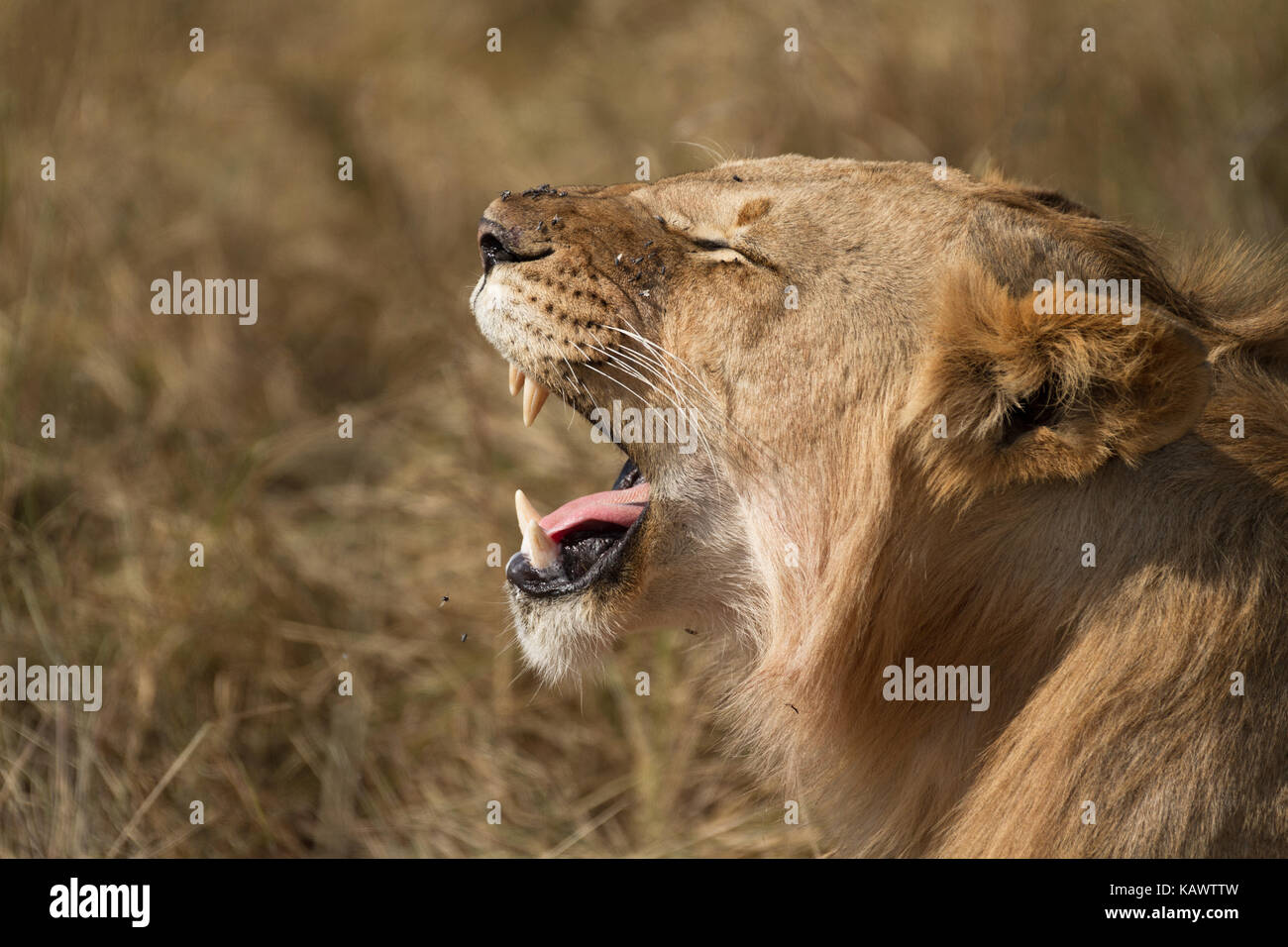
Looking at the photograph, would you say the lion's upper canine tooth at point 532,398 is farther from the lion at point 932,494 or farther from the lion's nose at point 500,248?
the lion's nose at point 500,248

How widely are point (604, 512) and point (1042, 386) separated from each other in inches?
47.7

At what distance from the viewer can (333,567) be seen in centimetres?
551

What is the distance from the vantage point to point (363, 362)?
7.49 m

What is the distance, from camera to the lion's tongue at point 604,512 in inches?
137

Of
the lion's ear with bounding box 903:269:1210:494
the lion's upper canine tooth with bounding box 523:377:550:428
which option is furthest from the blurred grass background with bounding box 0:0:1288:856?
the lion's ear with bounding box 903:269:1210:494

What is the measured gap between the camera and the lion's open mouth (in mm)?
3367

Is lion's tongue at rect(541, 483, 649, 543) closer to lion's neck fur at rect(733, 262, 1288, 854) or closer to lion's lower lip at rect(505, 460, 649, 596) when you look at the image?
Result: lion's lower lip at rect(505, 460, 649, 596)

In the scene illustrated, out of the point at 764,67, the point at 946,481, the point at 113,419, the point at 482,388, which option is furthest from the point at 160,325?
the point at 946,481

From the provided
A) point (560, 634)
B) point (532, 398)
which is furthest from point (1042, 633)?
point (532, 398)

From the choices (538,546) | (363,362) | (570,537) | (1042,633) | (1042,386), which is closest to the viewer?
(1042,386)

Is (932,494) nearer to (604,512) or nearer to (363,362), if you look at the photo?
(604,512)

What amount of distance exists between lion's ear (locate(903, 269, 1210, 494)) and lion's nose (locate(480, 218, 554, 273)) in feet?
3.50

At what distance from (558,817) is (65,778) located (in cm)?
168

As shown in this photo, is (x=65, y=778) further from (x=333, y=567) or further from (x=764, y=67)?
(x=764, y=67)
